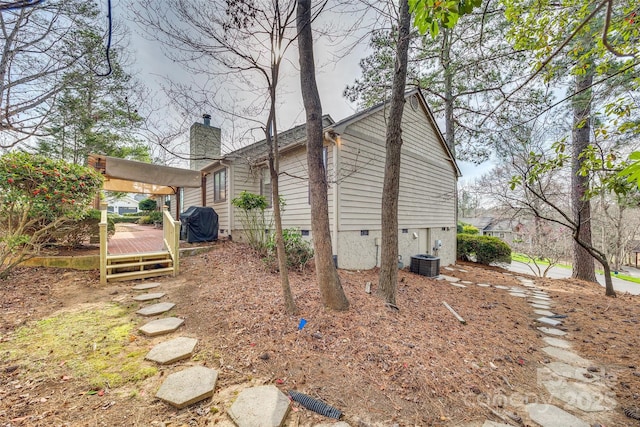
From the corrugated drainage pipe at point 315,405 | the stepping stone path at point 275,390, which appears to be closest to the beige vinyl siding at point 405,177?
the stepping stone path at point 275,390

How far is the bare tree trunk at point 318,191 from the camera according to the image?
373 cm

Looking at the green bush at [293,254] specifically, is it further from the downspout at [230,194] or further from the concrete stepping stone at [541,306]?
the concrete stepping stone at [541,306]

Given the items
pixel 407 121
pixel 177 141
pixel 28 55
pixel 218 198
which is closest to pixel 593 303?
pixel 407 121

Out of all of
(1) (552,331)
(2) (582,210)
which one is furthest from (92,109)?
(2) (582,210)

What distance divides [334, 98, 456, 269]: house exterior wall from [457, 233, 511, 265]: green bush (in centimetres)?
137

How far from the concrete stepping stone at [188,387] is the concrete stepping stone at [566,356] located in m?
4.26

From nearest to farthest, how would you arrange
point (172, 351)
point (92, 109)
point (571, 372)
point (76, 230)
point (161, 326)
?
1. point (172, 351)
2. point (571, 372)
3. point (161, 326)
4. point (76, 230)
5. point (92, 109)

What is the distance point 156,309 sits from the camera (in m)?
3.74

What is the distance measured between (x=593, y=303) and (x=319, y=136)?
7213 mm

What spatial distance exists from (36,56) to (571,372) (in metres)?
12.7

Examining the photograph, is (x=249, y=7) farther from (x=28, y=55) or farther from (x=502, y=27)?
(x=502, y=27)

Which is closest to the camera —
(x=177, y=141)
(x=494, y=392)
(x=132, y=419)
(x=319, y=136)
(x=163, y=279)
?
(x=132, y=419)

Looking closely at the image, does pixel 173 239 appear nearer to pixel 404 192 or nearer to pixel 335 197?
pixel 335 197

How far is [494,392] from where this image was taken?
8.15ft
